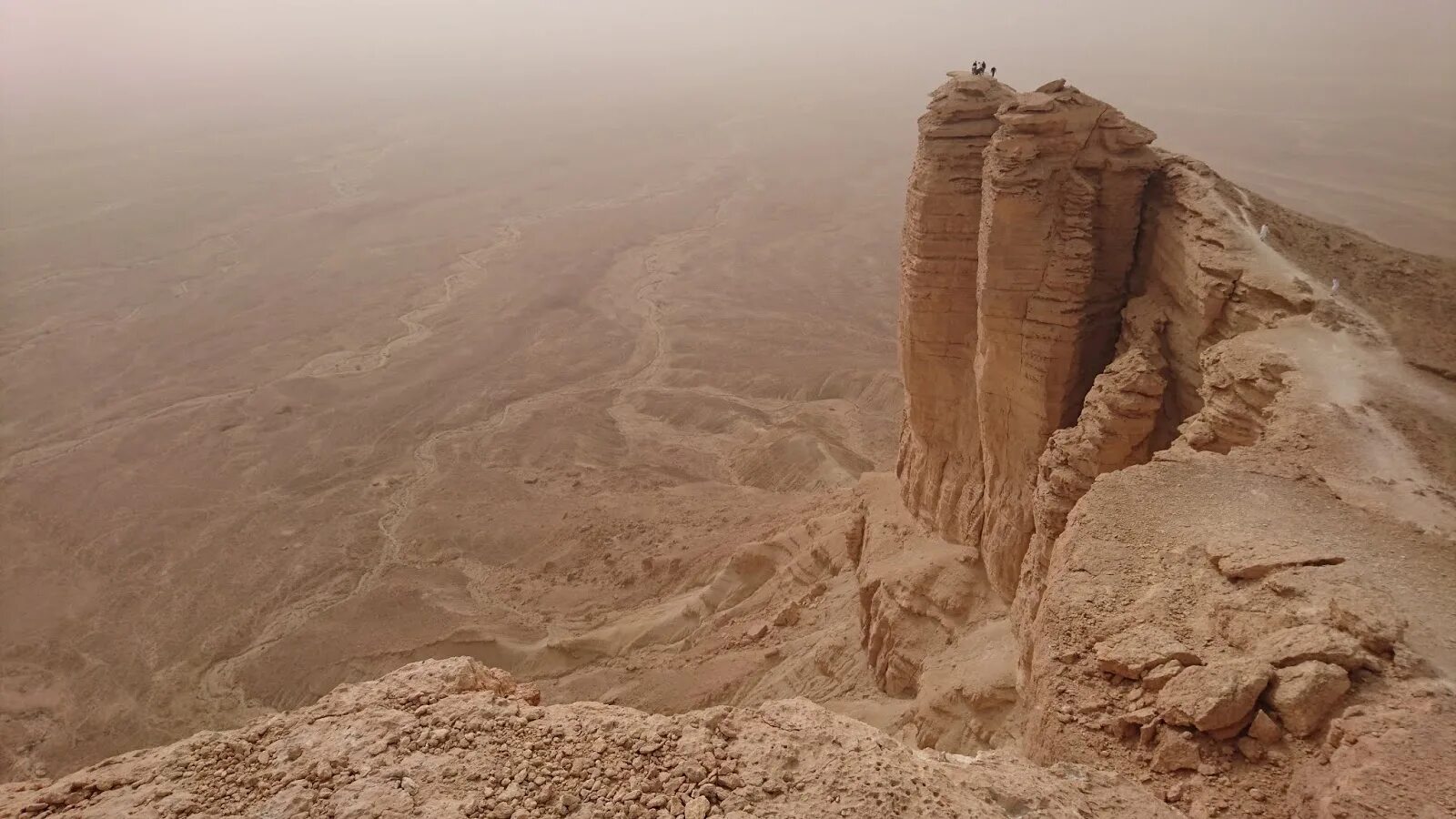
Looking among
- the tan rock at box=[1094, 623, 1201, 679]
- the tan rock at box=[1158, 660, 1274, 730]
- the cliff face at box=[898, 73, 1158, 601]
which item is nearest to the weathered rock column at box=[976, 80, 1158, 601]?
the cliff face at box=[898, 73, 1158, 601]

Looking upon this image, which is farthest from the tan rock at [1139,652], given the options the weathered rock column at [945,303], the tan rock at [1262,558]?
the weathered rock column at [945,303]

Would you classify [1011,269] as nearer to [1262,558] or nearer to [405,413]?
[1262,558]

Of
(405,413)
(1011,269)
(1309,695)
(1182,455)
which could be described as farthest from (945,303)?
(405,413)

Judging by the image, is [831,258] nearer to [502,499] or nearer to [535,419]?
[535,419]

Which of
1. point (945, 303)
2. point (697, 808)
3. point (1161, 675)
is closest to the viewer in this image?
point (697, 808)

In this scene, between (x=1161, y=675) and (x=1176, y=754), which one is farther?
(x=1161, y=675)

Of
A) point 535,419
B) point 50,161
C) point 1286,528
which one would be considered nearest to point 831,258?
point 535,419
